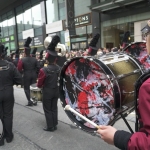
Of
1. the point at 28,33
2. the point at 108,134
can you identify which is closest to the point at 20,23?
the point at 28,33

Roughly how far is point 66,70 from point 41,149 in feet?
5.87

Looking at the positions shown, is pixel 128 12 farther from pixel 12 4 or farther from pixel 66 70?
pixel 12 4

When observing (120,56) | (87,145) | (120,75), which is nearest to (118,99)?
(120,75)

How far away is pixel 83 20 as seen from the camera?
15.6 m

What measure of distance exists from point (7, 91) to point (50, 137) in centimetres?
117

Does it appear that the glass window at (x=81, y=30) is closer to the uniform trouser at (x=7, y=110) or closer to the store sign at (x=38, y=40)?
the store sign at (x=38, y=40)

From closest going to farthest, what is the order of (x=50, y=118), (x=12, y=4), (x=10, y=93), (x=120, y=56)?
1. (x=120, y=56)
2. (x=10, y=93)
3. (x=50, y=118)
4. (x=12, y=4)

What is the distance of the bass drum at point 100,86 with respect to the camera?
6.27 feet

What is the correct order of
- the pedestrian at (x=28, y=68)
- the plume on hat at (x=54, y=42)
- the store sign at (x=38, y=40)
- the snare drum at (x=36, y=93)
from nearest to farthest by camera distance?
the plume on hat at (x=54, y=42) → the snare drum at (x=36, y=93) → the pedestrian at (x=28, y=68) → the store sign at (x=38, y=40)

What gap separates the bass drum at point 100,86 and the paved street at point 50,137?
1.49 meters

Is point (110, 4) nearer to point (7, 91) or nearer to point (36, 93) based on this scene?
point (36, 93)

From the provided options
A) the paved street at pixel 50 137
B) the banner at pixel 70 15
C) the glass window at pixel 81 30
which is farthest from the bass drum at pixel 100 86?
the glass window at pixel 81 30

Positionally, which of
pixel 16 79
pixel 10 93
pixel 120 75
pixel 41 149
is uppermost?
pixel 120 75

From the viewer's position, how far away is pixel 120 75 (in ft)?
6.52
